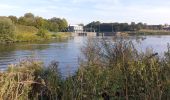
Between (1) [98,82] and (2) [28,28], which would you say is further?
(2) [28,28]

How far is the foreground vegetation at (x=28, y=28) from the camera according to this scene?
106000 mm

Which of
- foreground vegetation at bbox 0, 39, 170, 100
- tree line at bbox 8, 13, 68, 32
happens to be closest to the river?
foreground vegetation at bbox 0, 39, 170, 100

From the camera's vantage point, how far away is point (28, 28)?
474ft

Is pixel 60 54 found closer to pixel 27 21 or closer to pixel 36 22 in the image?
pixel 27 21

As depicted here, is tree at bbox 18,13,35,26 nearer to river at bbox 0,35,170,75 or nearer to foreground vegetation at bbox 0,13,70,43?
foreground vegetation at bbox 0,13,70,43

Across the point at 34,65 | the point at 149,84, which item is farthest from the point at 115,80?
the point at 34,65

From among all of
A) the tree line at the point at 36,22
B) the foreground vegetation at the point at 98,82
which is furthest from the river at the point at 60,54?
the tree line at the point at 36,22

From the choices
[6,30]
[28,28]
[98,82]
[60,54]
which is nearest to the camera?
[98,82]

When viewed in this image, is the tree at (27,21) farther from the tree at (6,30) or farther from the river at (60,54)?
the river at (60,54)

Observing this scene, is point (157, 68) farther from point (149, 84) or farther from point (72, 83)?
point (72, 83)

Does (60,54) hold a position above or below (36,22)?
below

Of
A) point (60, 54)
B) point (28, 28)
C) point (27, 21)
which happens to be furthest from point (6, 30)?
point (60, 54)

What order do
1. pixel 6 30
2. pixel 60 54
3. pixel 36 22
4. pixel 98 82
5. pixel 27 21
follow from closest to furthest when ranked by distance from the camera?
pixel 98 82 → pixel 60 54 → pixel 6 30 → pixel 27 21 → pixel 36 22

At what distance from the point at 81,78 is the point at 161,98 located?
156cm
